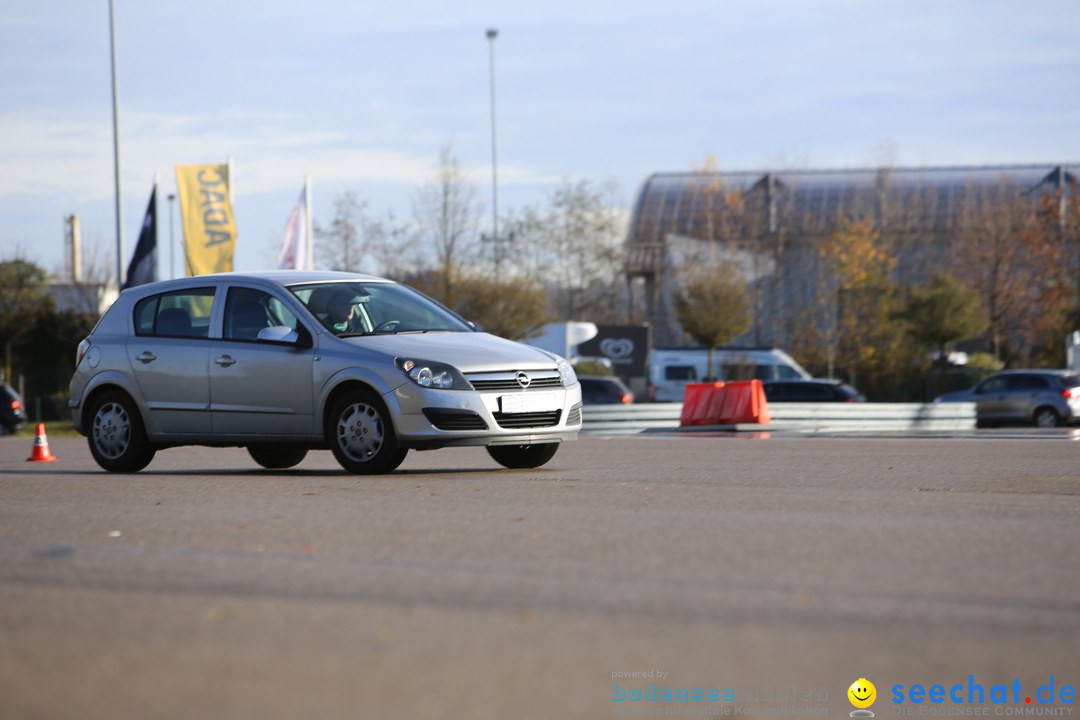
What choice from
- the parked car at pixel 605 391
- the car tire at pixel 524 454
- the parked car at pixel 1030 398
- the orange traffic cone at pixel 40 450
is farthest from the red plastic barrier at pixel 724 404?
the car tire at pixel 524 454

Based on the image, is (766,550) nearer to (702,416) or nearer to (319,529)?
(319,529)

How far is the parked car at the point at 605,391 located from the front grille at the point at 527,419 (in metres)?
22.4

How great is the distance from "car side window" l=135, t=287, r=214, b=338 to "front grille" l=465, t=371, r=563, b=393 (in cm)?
258

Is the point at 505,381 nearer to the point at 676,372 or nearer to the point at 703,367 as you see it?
the point at 703,367

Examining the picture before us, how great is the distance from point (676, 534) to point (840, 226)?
4524 cm

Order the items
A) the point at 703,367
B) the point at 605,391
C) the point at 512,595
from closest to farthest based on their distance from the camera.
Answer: the point at 512,595 → the point at 605,391 → the point at 703,367

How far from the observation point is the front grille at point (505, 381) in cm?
1128

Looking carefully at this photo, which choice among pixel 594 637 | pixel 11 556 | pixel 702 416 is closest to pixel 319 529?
pixel 11 556

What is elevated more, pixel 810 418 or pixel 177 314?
pixel 177 314

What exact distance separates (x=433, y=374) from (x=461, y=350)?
0.39 meters

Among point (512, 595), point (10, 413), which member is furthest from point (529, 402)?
point (10, 413)

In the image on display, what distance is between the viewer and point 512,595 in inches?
222

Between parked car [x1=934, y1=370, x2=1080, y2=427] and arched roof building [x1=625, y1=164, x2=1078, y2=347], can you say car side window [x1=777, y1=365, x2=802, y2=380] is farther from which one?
arched roof building [x1=625, y1=164, x2=1078, y2=347]

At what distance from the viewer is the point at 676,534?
24.3ft
